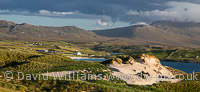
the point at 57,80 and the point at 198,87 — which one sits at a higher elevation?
the point at 57,80

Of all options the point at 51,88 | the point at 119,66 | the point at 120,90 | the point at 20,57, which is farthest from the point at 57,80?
the point at 20,57

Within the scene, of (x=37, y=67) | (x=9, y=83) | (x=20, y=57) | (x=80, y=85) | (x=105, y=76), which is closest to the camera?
(x=9, y=83)

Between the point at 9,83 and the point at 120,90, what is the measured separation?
1728 centimetres

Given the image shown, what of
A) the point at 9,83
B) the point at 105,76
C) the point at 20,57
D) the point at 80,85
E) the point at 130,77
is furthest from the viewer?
the point at 20,57

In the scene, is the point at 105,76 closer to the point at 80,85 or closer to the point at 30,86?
the point at 80,85

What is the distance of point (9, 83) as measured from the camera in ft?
117

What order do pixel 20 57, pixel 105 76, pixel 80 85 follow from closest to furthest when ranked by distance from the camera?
→ pixel 80 85 < pixel 105 76 < pixel 20 57

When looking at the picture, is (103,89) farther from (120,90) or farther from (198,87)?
(198,87)

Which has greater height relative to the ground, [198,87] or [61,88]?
[61,88]

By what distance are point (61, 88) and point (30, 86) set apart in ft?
16.2

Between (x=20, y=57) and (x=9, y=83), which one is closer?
(x=9, y=83)

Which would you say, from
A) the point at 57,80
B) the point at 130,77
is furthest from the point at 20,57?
the point at 57,80

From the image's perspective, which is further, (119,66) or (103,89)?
(119,66)

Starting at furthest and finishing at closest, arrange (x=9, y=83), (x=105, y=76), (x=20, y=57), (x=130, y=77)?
1. (x=20, y=57)
2. (x=130, y=77)
3. (x=105, y=76)
4. (x=9, y=83)
